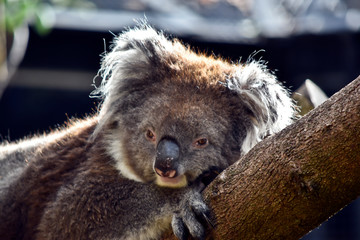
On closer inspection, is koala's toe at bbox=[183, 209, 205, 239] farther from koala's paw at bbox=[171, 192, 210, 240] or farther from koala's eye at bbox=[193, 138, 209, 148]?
koala's eye at bbox=[193, 138, 209, 148]

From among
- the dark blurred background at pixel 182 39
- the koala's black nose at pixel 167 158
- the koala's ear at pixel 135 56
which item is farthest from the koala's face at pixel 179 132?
the dark blurred background at pixel 182 39

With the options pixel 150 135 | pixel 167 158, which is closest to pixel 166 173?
pixel 167 158

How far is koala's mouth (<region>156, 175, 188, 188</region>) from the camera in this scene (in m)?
3.15

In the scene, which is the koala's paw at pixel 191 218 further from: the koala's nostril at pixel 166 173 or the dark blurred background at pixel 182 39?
the dark blurred background at pixel 182 39

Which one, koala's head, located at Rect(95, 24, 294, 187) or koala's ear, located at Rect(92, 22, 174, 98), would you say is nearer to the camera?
koala's head, located at Rect(95, 24, 294, 187)

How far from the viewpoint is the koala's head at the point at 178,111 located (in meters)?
3.26

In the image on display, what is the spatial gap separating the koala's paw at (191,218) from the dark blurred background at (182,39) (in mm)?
4324

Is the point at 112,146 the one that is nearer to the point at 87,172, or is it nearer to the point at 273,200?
the point at 87,172

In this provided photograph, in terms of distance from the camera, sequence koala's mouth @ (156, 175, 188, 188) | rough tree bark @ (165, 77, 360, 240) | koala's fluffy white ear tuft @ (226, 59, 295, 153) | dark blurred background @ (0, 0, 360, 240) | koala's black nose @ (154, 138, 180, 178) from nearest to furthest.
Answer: rough tree bark @ (165, 77, 360, 240), koala's black nose @ (154, 138, 180, 178), koala's mouth @ (156, 175, 188, 188), koala's fluffy white ear tuft @ (226, 59, 295, 153), dark blurred background @ (0, 0, 360, 240)

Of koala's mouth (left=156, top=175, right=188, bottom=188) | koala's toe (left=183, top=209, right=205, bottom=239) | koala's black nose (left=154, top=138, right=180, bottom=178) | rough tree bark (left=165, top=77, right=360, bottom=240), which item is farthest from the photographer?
koala's mouth (left=156, top=175, right=188, bottom=188)

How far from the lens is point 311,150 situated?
2.39m

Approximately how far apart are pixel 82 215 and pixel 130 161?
450 millimetres

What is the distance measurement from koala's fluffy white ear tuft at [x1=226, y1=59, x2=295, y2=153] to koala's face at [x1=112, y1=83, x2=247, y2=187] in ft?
0.26

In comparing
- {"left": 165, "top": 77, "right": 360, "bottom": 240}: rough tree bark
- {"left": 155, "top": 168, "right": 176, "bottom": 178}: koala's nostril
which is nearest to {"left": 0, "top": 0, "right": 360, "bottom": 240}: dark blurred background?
{"left": 155, "top": 168, "right": 176, "bottom": 178}: koala's nostril
